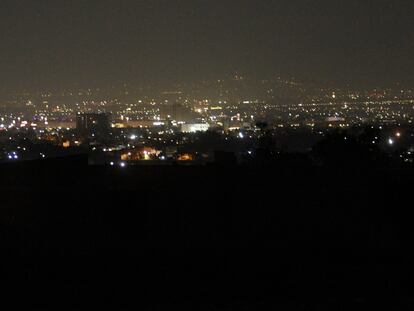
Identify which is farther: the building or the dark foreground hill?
the building

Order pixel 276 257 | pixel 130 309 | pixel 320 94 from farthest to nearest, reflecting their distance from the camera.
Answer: pixel 320 94, pixel 276 257, pixel 130 309

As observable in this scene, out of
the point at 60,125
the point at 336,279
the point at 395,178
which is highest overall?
the point at 395,178

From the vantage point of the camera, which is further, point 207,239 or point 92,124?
point 92,124

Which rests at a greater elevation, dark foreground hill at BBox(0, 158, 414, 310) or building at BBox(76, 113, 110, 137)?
dark foreground hill at BBox(0, 158, 414, 310)

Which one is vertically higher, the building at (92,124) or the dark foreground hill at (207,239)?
the dark foreground hill at (207,239)

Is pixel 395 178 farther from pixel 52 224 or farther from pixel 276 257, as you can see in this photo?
pixel 52 224

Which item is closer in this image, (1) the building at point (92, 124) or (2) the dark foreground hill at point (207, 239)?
(2) the dark foreground hill at point (207, 239)

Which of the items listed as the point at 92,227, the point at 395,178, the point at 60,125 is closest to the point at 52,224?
the point at 92,227

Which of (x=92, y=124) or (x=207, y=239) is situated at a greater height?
(x=207, y=239)
